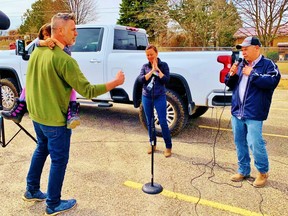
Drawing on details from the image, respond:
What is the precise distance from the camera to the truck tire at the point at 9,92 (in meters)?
6.88

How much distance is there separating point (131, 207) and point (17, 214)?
1145mm

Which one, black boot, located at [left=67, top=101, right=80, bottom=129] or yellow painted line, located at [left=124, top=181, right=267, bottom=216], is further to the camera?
→ yellow painted line, located at [left=124, top=181, right=267, bottom=216]

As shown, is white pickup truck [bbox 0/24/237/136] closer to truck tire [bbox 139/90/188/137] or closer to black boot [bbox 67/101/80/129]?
truck tire [bbox 139/90/188/137]

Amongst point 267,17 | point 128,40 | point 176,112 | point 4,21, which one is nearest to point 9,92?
point 128,40

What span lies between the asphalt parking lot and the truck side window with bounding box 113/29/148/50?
5.85 feet

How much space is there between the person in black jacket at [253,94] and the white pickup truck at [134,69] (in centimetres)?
118

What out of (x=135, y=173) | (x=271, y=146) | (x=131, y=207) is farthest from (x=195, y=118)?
(x=131, y=207)

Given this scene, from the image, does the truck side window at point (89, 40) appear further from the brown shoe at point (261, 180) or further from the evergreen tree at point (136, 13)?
the evergreen tree at point (136, 13)

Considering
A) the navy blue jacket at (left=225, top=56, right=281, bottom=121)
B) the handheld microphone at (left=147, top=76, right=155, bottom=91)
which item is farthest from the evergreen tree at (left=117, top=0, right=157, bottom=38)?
the navy blue jacket at (left=225, top=56, right=281, bottom=121)

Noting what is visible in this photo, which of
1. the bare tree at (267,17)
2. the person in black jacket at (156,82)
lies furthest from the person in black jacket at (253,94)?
the bare tree at (267,17)

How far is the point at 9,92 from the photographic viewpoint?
23.0 ft

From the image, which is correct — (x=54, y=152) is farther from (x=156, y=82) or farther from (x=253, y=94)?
(x=253, y=94)

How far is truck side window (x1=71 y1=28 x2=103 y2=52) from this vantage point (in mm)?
6109

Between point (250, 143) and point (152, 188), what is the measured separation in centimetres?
125
